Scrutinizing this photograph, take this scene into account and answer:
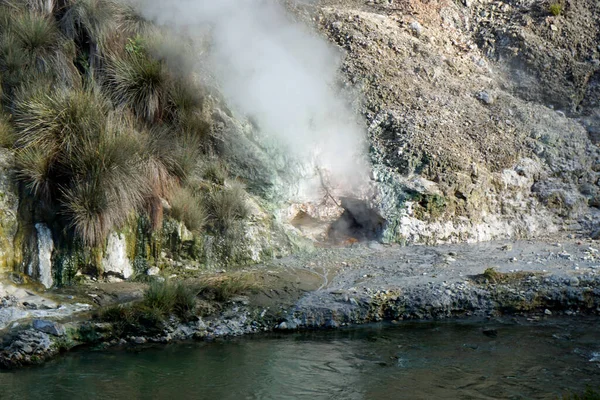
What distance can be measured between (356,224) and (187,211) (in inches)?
105

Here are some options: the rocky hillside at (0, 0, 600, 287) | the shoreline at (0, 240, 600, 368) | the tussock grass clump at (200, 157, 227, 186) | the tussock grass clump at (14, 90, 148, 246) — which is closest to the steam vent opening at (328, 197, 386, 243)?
the rocky hillside at (0, 0, 600, 287)

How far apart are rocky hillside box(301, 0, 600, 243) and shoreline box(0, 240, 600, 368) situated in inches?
46.3

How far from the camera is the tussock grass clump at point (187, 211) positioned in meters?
8.60

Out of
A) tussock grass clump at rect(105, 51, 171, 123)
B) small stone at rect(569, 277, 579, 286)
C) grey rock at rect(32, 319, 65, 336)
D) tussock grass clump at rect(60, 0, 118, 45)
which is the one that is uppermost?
tussock grass clump at rect(60, 0, 118, 45)

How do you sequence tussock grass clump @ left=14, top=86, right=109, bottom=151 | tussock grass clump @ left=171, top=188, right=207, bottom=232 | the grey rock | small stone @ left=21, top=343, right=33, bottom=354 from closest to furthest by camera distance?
small stone @ left=21, top=343, right=33, bottom=354, the grey rock, tussock grass clump @ left=14, top=86, right=109, bottom=151, tussock grass clump @ left=171, top=188, right=207, bottom=232

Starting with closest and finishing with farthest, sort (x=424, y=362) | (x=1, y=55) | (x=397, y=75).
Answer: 1. (x=424, y=362)
2. (x=1, y=55)
3. (x=397, y=75)

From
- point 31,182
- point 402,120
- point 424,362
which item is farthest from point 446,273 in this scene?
point 31,182

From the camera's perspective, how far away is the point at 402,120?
422 inches

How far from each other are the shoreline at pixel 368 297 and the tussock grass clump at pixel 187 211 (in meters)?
0.88

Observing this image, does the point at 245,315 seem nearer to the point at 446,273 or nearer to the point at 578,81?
the point at 446,273

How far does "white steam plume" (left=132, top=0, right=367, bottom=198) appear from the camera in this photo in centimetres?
1027

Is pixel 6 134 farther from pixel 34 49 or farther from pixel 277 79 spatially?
pixel 277 79

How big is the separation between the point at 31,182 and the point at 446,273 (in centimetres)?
505

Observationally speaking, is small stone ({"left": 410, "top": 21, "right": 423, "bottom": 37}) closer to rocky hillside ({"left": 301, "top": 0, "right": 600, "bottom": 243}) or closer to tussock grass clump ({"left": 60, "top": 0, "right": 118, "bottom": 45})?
rocky hillside ({"left": 301, "top": 0, "right": 600, "bottom": 243})
